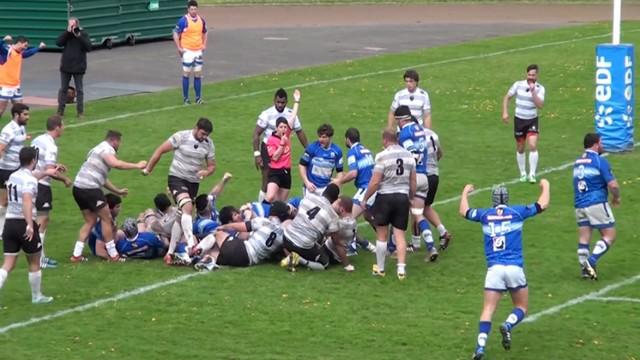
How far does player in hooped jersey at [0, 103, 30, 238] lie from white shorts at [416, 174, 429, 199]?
5584 mm

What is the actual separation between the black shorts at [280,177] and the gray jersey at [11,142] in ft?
12.5

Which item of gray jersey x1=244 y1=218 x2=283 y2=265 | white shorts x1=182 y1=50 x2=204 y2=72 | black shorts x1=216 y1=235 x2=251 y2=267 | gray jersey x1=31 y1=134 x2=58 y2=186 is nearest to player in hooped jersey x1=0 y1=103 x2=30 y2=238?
gray jersey x1=31 y1=134 x2=58 y2=186

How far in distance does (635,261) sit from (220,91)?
16292 mm

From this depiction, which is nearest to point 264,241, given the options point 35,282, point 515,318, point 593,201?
point 35,282

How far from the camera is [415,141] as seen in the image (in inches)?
750

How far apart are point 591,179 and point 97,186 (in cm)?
667

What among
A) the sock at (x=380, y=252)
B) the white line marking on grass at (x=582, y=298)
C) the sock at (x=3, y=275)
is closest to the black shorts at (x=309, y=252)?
the sock at (x=380, y=252)

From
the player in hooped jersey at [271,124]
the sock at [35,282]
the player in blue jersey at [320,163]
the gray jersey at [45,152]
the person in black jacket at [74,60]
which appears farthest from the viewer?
the person in black jacket at [74,60]

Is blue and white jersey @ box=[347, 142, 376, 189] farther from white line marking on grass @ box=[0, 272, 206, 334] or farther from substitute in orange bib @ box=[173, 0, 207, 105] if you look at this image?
substitute in orange bib @ box=[173, 0, 207, 105]

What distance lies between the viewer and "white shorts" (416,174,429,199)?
62.6 feet

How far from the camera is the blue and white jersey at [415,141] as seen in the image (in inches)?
749

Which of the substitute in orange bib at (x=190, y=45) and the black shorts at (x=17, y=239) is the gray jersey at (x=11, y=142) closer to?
the black shorts at (x=17, y=239)

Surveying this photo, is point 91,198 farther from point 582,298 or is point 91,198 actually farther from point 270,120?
point 582,298

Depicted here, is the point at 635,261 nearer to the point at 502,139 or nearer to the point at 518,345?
the point at 518,345
